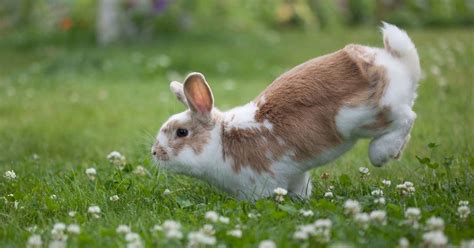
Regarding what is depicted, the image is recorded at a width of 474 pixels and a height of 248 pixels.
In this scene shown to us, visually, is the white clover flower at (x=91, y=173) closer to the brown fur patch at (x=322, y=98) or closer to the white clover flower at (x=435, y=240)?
the brown fur patch at (x=322, y=98)

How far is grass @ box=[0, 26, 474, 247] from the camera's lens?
11.8ft

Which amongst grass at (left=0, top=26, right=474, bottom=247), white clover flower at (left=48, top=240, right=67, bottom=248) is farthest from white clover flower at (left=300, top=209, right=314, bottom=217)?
white clover flower at (left=48, top=240, right=67, bottom=248)

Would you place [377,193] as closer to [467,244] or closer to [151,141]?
[467,244]

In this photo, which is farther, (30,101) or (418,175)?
(30,101)

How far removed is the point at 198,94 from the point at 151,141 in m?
0.68

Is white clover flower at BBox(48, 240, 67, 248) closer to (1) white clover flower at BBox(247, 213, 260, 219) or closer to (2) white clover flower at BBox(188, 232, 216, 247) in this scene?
(2) white clover flower at BBox(188, 232, 216, 247)

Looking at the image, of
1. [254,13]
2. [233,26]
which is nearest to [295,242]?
[254,13]

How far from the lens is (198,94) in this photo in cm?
425

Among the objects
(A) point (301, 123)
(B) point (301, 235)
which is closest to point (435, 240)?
(B) point (301, 235)

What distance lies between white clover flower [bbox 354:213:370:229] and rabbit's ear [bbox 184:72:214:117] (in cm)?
135

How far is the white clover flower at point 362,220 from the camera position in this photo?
3.19 metres

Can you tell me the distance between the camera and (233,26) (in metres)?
16.1

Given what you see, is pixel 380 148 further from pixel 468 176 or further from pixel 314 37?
pixel 314 37

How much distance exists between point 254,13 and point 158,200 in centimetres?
539
